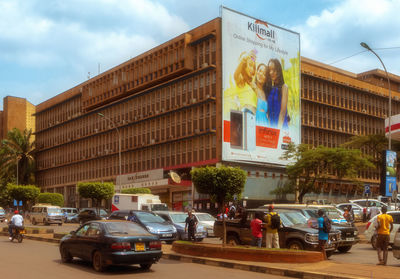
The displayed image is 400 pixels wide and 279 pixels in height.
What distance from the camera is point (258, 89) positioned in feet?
183

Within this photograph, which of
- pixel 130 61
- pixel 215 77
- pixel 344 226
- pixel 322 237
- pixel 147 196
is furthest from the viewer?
pixel 130 61

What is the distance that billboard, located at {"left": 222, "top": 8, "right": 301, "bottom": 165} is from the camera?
53000 mm

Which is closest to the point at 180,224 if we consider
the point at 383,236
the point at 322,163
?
the point at 383,236

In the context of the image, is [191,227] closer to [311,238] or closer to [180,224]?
[180,224]

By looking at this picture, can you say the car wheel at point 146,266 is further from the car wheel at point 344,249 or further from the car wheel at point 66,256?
the car wheel at point 344,249

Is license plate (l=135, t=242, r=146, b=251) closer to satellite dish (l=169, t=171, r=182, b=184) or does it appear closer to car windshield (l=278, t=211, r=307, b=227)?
car windshield (l=278, t=211, r=307, b=227)

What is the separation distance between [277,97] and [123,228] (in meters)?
44.9

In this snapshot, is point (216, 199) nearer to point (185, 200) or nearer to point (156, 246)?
point (156, 246)

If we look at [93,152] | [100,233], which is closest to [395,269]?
[100,233]

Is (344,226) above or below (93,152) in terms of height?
below

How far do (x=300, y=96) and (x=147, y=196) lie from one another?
28.1 meters

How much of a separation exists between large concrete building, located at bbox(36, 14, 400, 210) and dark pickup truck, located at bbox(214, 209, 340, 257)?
31.1m

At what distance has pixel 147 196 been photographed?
128 feet

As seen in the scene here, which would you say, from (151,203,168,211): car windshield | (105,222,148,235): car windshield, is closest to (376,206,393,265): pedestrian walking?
(105,222,148,235): car windshield
